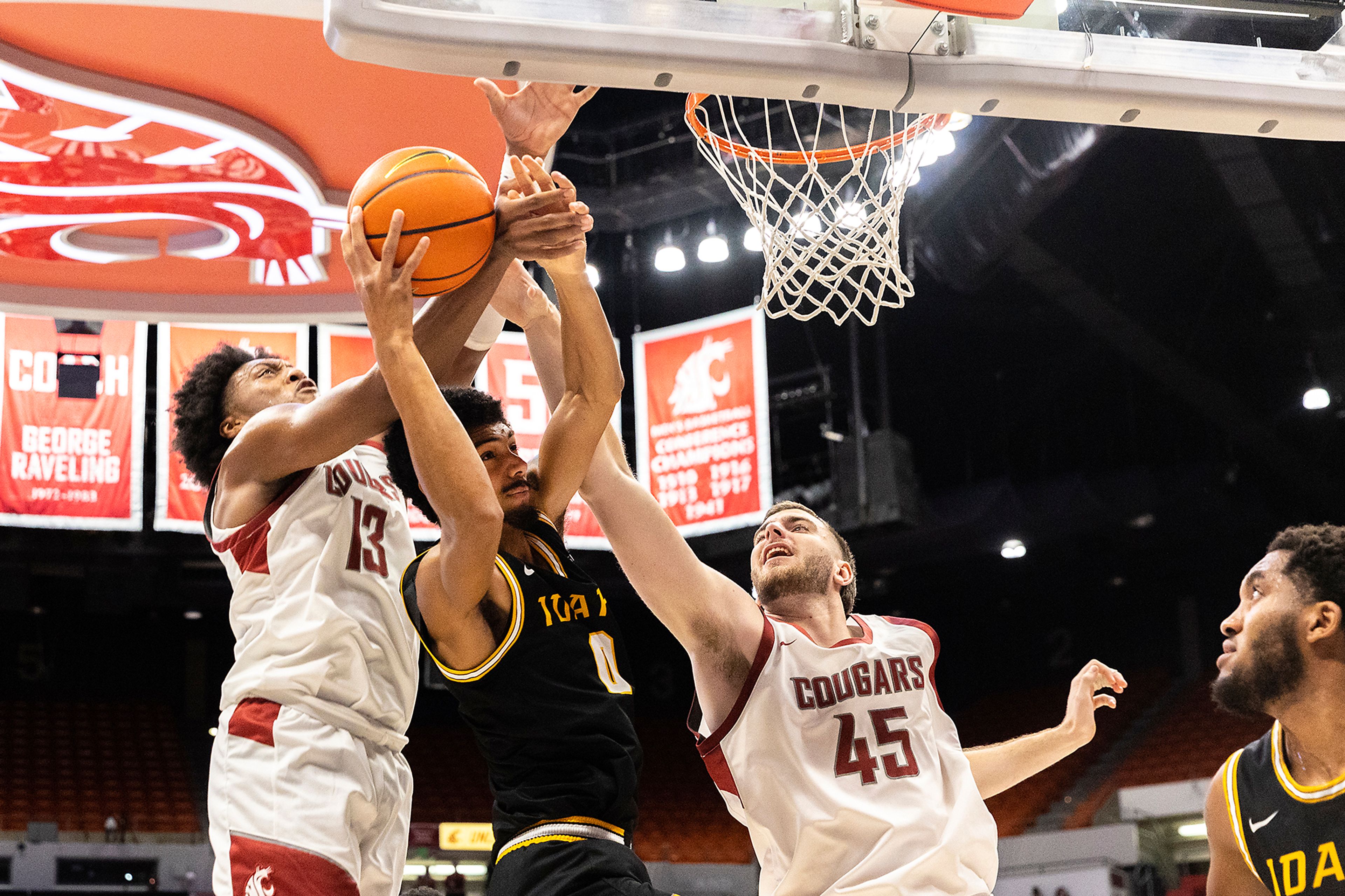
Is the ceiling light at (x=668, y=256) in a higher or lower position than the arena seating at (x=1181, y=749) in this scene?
higher

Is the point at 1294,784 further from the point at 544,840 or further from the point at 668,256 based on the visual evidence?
the point at 668,256

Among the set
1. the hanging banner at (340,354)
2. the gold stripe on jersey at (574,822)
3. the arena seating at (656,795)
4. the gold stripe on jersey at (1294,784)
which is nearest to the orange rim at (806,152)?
the gold stripe on jersey at (1294,784)

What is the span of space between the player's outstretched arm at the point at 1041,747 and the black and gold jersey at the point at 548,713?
1.35 metres

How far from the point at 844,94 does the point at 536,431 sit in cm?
814

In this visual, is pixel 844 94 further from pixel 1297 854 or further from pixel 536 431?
pixel 536 431

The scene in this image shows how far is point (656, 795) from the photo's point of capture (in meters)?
16.4

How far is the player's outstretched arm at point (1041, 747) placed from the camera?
364 centimetres

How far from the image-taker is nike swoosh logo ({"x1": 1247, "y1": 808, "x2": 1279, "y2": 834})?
3.30m

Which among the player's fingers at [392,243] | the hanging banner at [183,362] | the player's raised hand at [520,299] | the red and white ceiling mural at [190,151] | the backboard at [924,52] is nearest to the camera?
the player's fingers at [392,243]

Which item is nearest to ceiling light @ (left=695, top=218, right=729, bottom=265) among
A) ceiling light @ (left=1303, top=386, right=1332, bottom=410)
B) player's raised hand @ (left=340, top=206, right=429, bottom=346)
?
ceiling light @ (left=1303, top=386, right=1332, bottom=410)

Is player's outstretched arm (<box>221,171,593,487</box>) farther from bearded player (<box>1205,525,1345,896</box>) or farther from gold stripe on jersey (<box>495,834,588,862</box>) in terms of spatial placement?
bearded player (<box>1205,525,1345,896</box>)

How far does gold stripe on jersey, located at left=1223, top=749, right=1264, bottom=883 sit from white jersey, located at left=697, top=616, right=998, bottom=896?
2.17 ft

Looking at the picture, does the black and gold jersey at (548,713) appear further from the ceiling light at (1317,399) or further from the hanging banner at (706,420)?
the ceiling light at (1317,399)

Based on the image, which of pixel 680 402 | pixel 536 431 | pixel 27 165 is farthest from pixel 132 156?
pixel 680 402
